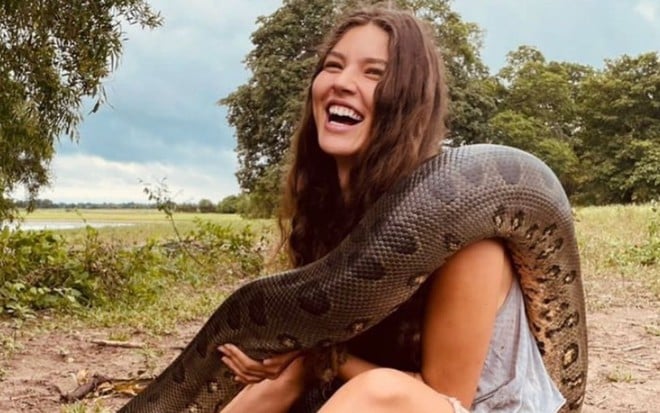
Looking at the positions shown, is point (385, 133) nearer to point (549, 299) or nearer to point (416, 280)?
point (416, 280)

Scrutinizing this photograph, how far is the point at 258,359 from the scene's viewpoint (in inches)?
122

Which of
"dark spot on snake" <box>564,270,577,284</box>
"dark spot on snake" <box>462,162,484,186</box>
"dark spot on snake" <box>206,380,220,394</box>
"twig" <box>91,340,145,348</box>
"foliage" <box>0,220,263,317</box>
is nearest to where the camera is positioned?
"dark spot on snake" <box>462,162,484,186</box>

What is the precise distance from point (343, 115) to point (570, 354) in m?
1.51

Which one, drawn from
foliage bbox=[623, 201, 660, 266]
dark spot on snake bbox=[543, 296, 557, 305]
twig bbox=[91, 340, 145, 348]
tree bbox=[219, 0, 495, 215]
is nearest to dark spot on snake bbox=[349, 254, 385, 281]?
dark spot on snake bbox=[543, 296, 557, 305]

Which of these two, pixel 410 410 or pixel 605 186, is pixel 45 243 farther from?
pixel 605 186

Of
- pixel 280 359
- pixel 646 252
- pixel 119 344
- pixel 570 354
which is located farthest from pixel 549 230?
pixel 646 252

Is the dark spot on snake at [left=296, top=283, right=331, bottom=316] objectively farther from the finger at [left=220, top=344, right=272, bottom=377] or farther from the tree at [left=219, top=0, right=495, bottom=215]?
the tree at [left=219, top=0, right=495, bottom=215]

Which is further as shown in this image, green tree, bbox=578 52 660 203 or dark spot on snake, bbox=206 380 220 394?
green tree, bbox=578 52 660 203

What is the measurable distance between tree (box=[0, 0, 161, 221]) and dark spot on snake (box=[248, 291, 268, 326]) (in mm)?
6702

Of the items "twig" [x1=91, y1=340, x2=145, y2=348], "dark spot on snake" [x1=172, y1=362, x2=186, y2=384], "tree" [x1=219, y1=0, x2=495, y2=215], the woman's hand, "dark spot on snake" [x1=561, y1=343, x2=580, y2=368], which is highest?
"tree" [x1=219, y1=0, x2=495, y2=215]

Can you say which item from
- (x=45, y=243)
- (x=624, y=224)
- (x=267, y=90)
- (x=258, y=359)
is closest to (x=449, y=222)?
(x=258, y=359)

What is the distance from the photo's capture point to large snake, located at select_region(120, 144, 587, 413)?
104 inches

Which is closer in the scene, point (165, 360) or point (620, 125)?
point (165, 360)

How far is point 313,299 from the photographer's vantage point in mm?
2779
